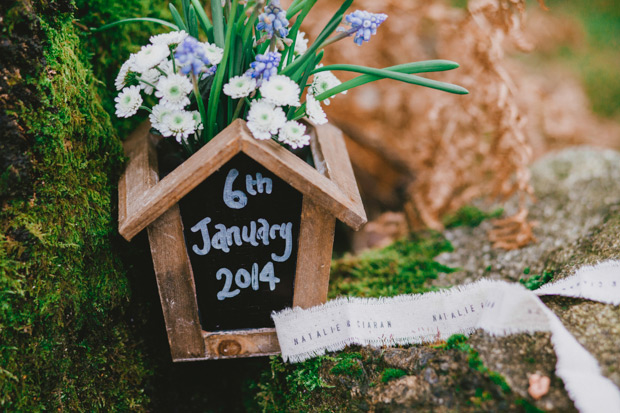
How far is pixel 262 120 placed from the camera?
3.86ft

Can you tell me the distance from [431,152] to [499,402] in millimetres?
1764

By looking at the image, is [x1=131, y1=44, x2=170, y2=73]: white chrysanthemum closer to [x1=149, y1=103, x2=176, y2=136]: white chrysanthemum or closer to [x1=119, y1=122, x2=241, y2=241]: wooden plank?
[x1=149, y1=103, x2=176, y2=136]: white chrysanthemum

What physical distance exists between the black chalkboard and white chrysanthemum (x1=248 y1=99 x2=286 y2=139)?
0.30 ft

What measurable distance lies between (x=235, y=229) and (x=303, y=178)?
0.26m

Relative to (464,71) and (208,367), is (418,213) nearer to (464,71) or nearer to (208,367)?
(464,71)

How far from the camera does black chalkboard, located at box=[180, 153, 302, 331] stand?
1271 millimetres

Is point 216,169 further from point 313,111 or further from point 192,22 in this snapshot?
point 192,22

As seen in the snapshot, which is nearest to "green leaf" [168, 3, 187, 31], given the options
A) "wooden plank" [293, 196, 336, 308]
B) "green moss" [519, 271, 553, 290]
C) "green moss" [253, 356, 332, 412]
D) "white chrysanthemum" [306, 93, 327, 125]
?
"white chrysanthemum" [306, 93, 327, 125]

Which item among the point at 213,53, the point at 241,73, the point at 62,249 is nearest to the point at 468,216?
the point at 241,73

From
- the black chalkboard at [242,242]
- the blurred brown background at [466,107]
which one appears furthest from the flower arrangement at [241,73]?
the blurred brown background at [466,107]

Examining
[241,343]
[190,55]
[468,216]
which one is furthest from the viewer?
[468,216]

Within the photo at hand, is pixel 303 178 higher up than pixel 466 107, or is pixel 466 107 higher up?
pixel 466 107

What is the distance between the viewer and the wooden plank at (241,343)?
4.79ft

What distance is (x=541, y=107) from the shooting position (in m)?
3.61
